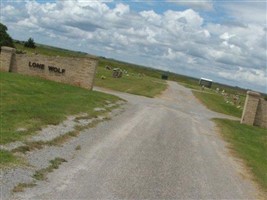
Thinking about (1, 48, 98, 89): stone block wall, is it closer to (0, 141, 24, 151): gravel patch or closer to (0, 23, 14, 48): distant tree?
(0, 141, 24, 151): gravel patch

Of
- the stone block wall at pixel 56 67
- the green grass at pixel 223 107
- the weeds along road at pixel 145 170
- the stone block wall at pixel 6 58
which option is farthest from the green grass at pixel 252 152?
the stone block wall at pixel 6 58

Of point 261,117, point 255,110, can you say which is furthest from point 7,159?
point 261,117

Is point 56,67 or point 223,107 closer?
point 56,67

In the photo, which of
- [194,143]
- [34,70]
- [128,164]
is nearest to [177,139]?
[194,143]

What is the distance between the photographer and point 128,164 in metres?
10.8

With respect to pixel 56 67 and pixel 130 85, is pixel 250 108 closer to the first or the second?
pixel 56 67

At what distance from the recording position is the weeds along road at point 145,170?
328 inches

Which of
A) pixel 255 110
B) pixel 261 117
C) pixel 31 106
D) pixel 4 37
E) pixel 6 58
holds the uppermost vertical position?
pixel 4 37

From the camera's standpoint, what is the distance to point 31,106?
17141 millimetres

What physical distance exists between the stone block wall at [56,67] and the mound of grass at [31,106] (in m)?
1.28

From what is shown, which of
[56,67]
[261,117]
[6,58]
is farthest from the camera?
[6,58]

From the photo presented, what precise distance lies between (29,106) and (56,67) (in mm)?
14056

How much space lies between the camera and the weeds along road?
834 centimetres

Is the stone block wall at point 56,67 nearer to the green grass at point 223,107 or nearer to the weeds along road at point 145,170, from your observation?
the green grass at point 223,107
